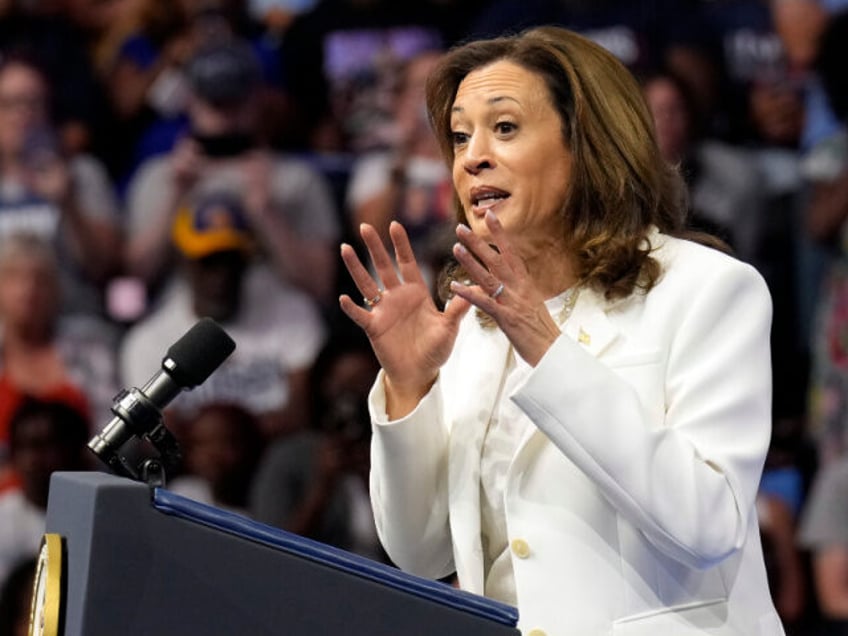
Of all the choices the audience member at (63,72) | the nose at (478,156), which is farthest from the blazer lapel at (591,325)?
the audience member at (63,72)

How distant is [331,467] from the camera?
15.6 feet

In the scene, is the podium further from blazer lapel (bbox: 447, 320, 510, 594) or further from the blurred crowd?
the blurred crowd

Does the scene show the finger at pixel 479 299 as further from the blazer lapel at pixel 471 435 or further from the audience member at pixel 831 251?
the audience member at pixel 831 251

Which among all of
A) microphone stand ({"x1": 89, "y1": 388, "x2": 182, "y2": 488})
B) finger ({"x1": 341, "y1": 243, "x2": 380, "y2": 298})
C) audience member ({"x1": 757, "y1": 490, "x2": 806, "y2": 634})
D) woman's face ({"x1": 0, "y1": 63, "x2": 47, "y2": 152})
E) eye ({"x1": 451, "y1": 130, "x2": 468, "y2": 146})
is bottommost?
audience member ({"x1": 757, "y1": 490, "x2": 806, "y2": 634})

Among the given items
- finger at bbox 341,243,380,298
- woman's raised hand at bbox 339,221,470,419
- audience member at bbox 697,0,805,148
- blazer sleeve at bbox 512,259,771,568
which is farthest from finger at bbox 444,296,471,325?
audience member at bbox 697,0,805,148

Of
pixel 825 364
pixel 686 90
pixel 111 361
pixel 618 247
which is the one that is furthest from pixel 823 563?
pixel 618 247

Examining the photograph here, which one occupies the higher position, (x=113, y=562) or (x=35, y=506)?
(x=113, y=562)

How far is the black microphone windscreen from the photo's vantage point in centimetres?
169

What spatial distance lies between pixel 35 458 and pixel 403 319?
3.07 metres

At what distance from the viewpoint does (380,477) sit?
207 centimetres

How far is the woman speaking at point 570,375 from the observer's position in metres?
1.80

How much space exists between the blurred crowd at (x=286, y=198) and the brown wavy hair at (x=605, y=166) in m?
2.59

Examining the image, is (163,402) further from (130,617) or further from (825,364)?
(825,364)

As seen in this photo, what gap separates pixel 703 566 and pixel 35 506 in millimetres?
3310
